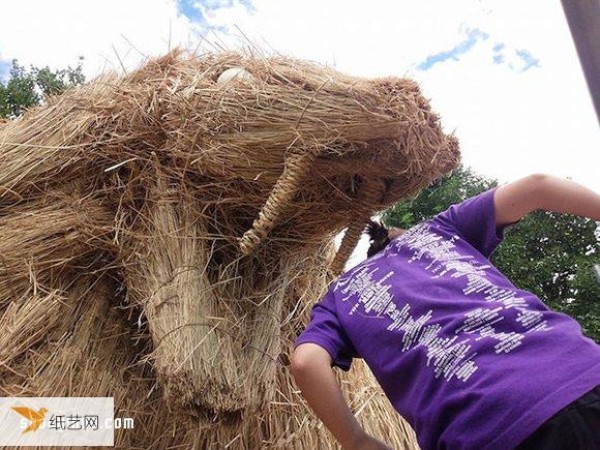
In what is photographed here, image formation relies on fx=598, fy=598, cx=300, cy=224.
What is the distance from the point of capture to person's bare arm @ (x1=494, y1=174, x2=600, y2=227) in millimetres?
1350

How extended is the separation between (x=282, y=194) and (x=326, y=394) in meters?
0.54

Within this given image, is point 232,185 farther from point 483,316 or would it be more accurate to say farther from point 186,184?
point 483,316

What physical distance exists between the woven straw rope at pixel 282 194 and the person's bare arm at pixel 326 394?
428 mm

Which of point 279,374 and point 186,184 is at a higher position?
point 186,184

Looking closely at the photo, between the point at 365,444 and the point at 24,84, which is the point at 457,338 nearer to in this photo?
the point at 365,444

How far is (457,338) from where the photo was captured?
45.7 inches

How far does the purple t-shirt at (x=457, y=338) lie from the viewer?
1054mm

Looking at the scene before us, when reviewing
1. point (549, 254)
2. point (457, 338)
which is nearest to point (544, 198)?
point (457, 338)

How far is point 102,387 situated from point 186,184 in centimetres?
69

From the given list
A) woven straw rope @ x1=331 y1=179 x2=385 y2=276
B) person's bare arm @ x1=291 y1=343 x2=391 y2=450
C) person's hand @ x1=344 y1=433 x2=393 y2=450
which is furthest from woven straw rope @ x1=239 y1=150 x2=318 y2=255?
person's hand @ x1=344 y1=433 x2=393 y2=450

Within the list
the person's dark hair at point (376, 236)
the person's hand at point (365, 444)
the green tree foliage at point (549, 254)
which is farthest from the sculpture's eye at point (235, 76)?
the green tree foliage at point (549, 254)

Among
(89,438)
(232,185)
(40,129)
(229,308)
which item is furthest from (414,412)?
(40,129)

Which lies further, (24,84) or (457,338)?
(24,84)

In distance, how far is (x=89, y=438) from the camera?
178cm
